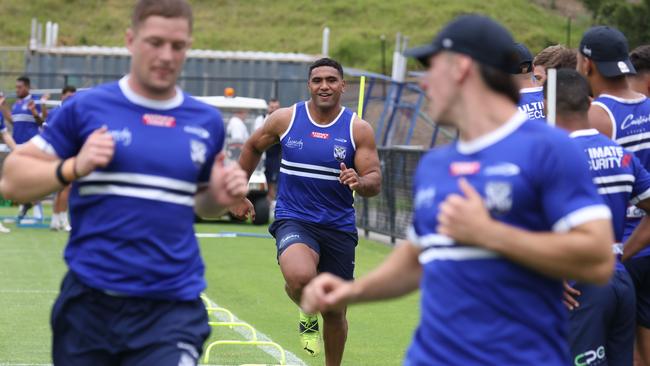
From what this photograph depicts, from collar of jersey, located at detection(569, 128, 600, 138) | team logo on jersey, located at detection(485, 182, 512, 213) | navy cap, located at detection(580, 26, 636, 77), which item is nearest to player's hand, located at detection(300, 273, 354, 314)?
team logo on jersey, located at detection(485, 182, 512, 213)

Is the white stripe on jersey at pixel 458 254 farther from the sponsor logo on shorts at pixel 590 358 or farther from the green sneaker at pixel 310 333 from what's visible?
the green sneaker at pixel 310 333

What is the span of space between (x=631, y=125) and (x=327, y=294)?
3121 millimetres

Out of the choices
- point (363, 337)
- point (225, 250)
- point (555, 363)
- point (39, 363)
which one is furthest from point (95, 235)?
point (225, 250)

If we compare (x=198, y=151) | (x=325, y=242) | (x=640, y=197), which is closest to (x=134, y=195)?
(x=198, y=151)

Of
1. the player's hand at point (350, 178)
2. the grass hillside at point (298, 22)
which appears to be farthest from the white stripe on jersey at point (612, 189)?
the grass hillside at point (298, 22)

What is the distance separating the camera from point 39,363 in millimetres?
9883

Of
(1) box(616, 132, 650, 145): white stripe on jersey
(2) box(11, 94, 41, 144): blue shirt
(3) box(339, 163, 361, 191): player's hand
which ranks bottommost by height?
(2) box(11, 94, 41, 144): blue shirt

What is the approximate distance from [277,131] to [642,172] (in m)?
4.23

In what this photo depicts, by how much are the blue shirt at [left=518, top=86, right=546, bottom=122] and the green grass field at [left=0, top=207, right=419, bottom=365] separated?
106 inches

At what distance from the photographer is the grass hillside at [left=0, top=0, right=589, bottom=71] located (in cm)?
5784

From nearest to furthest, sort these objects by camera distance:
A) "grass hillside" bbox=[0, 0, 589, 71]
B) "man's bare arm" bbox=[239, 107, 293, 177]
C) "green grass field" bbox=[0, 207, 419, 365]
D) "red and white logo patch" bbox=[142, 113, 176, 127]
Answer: "red and white logo patch" bbox=[142, 113, 176, 127], "man's bare arm" bbox=[239, 107, 293, 177], "green grass field" bbox=[0, 207, 419, 365], "grass hillside" bbox=[0, 0, 589, 71]

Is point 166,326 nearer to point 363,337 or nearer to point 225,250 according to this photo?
point 363,337

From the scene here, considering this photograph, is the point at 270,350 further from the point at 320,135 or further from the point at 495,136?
the point at 495,136

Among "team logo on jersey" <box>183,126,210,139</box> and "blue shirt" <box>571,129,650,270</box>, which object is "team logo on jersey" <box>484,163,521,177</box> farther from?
"blue shirt" <box>571,129,650,270</box>
